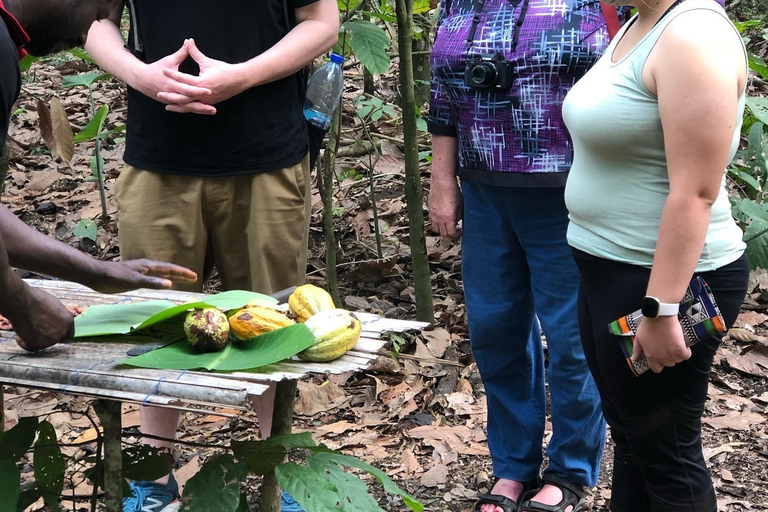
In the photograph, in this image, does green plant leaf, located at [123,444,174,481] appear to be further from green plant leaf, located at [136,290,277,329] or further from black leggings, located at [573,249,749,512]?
black leggings, located at [573,249,749,512]

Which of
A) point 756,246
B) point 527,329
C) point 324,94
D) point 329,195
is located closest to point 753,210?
point 756,246

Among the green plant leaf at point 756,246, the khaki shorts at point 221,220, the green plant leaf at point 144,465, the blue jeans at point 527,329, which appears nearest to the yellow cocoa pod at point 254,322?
the green plant leaf at point 144,465

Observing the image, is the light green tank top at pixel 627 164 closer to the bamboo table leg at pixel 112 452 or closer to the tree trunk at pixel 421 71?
the bamboo table leg at pixel 112 452

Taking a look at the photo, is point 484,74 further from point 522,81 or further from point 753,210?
point 753,210

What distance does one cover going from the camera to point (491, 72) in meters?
2.46

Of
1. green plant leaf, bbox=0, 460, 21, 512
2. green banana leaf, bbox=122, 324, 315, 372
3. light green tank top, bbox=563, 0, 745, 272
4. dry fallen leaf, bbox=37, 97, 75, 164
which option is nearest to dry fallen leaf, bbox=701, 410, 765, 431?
light green tank top, bbox=563, 0, 745, 272

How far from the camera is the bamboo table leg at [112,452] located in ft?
6.33

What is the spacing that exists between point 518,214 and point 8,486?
158 cm

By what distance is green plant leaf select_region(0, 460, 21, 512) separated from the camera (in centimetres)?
183

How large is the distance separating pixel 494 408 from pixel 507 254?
1.85 ft

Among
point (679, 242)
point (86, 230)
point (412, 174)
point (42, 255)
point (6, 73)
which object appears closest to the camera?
point (6, 73)

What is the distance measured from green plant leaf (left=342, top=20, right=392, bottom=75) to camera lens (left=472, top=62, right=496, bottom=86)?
0.97 m

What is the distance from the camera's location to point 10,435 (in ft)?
6.69

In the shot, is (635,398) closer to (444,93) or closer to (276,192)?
(444,93)
